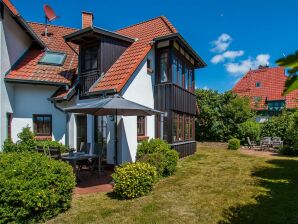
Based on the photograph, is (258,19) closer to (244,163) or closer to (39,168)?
(244,163)

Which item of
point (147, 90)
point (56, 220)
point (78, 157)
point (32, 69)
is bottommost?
point (56, 220)

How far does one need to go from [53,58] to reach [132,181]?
420 inches

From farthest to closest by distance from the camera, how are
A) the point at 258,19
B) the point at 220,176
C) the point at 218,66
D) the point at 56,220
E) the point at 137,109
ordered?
the point at 218,66, the point at 258,19, the point at 220,176, the point at 137,109, the point at 56,220

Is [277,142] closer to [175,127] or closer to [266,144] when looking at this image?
[266,144]

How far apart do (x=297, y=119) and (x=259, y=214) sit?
Result: 14.5ft

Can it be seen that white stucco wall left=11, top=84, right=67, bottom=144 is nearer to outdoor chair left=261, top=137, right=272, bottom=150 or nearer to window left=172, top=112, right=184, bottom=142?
window left=172, top=112, right=184, bottom=142

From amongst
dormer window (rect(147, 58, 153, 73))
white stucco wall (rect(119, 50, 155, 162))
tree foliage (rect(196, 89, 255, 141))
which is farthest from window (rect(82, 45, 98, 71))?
tree foliage (rect(196, 89, 255, 141))

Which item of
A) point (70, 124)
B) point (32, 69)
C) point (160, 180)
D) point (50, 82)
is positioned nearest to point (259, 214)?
point (160, 180)

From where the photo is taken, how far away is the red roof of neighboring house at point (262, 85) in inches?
1286

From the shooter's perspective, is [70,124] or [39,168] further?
[70,124]

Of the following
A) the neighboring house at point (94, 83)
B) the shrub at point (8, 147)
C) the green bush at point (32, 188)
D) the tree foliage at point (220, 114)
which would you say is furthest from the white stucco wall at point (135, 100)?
the tree foliage at point (220, 114)

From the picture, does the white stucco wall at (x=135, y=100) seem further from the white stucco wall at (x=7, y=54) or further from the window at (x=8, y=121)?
the window at (x=8, y=121)

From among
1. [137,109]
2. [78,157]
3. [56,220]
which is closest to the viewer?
[56,220]

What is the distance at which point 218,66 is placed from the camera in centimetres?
3316
